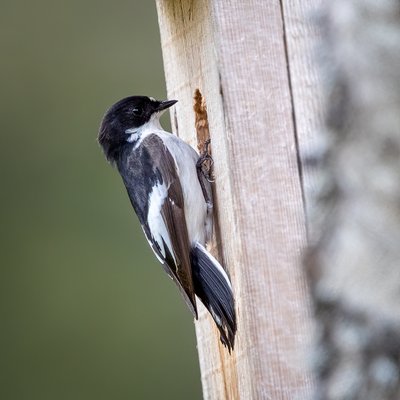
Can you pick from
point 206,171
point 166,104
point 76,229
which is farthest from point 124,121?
point 76,229

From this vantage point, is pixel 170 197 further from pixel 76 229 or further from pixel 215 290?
pixel 76 229

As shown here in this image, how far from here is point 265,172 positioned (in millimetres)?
3783

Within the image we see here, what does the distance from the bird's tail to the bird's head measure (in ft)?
2.77

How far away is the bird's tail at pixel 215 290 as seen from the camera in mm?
3918

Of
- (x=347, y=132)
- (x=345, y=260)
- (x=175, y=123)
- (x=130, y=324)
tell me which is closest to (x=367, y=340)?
(x=345, y=260)

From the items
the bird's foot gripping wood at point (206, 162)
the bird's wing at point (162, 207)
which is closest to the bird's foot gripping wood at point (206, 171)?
the bird's foot gripping wood at point (206, 162)

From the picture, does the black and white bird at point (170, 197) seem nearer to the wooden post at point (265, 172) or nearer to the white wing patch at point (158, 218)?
the white wing patch at point (158, 218)

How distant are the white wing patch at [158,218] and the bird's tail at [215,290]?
17 cm

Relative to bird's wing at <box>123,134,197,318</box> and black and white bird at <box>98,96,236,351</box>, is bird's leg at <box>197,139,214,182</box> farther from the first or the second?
bird's wing at <box>123,134,197,318</box>

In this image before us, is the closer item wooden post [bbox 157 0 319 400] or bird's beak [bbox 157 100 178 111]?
wooden post [bbox 157 0 319 400]

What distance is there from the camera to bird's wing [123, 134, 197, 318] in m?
4.25

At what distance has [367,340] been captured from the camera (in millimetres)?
3613

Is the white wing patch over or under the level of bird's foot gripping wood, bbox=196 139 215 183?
under

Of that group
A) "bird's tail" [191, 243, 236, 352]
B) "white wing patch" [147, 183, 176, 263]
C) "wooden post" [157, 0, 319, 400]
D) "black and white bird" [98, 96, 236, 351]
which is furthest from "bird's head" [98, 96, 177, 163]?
"wooden post" [157, 0, 319, 400]
